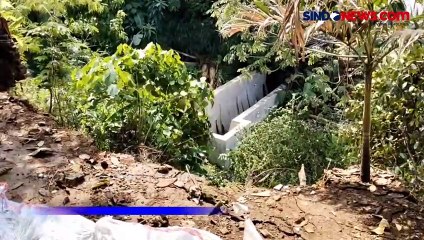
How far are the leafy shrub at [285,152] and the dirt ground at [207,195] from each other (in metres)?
0.82

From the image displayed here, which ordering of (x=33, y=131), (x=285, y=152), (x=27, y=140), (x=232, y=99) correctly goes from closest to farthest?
(x=27, y=140) → (x=33, y=131) → (x=285, y=152) → (x=232, y=99)

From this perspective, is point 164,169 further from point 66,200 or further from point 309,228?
point 309,228

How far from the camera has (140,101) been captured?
3180mm

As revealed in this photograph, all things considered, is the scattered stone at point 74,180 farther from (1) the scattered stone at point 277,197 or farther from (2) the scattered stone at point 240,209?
(1) the scattered stone at point 277,197

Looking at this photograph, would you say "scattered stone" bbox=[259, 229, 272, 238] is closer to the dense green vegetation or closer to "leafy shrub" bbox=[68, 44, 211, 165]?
the dense green vegetation

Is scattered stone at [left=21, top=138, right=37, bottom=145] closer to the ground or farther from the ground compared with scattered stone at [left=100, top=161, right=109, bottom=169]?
farther from the ground

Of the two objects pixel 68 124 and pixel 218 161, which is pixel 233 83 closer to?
pixel 218 161

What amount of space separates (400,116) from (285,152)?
3.99 ft

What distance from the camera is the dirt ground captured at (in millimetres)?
2316

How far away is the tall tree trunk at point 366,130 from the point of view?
2.51 metres

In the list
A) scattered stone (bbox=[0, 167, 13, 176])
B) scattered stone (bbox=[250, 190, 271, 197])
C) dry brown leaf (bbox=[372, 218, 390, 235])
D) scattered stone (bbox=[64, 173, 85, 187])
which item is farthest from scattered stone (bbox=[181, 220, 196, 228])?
scattered stone (bbox=[0, 167, 13, 176])

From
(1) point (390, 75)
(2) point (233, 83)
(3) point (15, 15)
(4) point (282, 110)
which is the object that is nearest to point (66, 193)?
(1) point (390, 75)

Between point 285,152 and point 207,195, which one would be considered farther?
point 285,152

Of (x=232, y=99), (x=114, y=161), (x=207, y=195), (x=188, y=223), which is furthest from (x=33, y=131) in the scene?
(x=232, y=99)
